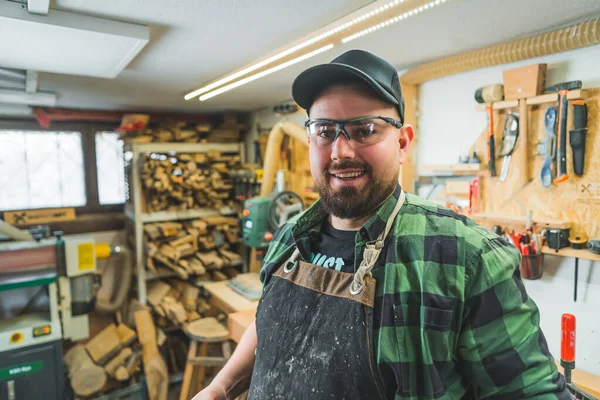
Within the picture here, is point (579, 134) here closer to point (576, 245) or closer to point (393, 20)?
point (576, 245)

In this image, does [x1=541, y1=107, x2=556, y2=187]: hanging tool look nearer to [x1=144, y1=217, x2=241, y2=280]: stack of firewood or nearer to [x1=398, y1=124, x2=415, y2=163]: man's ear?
[x1=398, y1=124, x2=415, y2=163]: man's ear

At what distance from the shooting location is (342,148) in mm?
1000

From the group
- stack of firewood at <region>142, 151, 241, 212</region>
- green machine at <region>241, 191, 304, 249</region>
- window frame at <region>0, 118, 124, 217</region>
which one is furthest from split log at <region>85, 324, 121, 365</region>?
green machine at <region>241, 191, 304, 249</region>

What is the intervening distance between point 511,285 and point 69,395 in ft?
11.1

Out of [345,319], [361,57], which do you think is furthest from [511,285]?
[361,57]

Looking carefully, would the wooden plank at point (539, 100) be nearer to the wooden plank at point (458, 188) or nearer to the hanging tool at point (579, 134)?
the hanging tool at point (579, 134)

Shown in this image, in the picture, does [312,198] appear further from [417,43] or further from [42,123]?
[42,123]

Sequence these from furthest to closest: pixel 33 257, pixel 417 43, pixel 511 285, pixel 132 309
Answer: pixel 132 309 → pixel 33 257 → pixel 417 43 → pixel 511 285

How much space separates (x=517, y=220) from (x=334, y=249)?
53.3 inches

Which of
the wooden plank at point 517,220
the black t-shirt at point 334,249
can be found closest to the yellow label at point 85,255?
the black t-shirt at point 334,249

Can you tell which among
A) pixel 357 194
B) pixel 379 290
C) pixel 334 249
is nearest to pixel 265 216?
pixel 334 249

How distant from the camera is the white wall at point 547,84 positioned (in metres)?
1.80

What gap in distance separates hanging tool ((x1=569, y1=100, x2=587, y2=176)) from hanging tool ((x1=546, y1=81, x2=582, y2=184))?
0.11 ft

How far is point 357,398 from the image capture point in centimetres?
88
